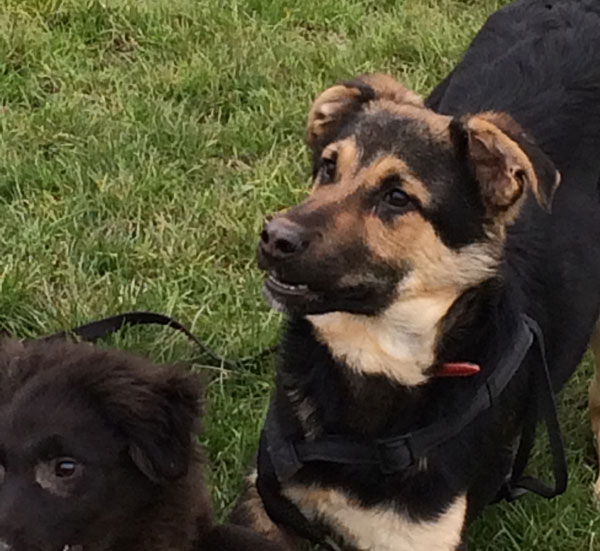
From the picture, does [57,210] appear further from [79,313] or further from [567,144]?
[567,144]

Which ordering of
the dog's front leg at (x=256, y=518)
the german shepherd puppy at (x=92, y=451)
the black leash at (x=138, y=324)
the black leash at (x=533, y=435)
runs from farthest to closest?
the black leash at (x=138, y=324) < the dog's front leg at (x=256, y=518) < the black leash at (x=533, y=435) < the german shepherd puppy at (x=92, y=451)

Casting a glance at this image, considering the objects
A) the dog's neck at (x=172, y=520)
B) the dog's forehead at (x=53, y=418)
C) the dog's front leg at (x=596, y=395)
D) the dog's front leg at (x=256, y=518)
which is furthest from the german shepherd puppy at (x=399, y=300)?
the dog's front leg at (x=596, y=395)

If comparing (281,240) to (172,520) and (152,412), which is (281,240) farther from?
(172,520)

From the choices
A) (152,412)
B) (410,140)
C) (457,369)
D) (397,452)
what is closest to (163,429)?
(152,412)

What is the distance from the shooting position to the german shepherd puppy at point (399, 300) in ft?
9.75

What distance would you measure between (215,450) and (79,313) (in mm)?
765

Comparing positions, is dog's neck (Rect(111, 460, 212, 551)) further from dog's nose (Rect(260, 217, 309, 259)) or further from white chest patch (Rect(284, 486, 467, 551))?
dog's nose (Rect(260, 217, 309, 259))

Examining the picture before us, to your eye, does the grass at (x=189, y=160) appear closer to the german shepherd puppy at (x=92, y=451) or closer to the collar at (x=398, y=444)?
the collar at (x=398, y=444)

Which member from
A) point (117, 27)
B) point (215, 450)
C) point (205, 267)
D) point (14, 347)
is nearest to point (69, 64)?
point (117, 27)

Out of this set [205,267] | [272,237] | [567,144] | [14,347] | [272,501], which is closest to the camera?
[272,237]

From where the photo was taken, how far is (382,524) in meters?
3.17

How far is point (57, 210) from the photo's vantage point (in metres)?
4.71

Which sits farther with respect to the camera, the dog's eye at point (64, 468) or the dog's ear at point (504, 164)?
the dog's ear at point (504, 164)

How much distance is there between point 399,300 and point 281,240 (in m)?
0.44
